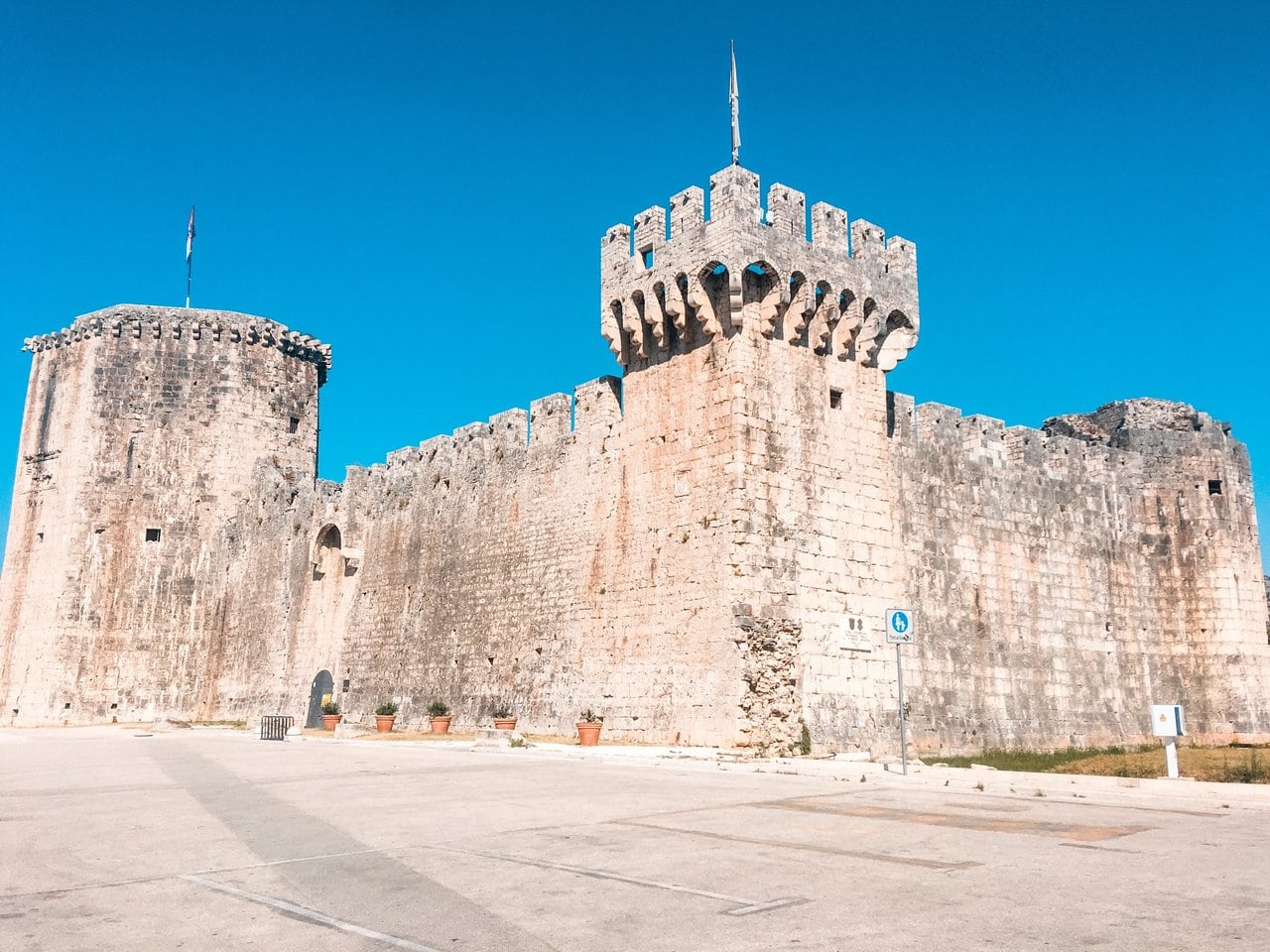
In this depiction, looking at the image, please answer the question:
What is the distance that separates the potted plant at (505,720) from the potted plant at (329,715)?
17.8 ft

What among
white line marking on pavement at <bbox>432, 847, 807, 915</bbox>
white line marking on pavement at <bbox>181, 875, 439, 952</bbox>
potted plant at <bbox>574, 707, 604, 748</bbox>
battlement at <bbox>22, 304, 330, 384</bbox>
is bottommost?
white line marking on pavement at <bbox>181, 875, 439, 952</bbox>

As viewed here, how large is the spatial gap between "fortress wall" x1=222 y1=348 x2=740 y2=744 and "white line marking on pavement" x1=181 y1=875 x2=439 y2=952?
11083mm

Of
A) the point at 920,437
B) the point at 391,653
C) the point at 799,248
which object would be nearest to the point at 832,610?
the point at 920,437

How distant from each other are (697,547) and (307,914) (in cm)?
1257

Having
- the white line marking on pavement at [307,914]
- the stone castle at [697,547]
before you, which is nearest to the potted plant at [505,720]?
the stone castle at [697,547]

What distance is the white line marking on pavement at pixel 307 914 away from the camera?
466 cm

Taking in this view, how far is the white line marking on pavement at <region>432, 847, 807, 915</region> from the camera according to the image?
5304mm

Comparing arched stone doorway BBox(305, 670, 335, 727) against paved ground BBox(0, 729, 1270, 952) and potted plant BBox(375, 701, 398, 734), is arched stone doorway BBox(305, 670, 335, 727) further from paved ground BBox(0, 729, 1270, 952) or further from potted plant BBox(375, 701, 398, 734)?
paved ground BBox(0, 729, 1270, 952)

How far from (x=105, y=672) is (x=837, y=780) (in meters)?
27.1

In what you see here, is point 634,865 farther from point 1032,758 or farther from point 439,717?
point 439,717

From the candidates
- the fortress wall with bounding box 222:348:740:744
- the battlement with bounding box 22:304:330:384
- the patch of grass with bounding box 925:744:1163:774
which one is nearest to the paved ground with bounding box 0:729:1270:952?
the patch of grass with bounding box 925:744:1163:774

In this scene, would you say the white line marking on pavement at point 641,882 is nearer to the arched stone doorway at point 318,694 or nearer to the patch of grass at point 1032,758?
the patch of grass at point 1032,758

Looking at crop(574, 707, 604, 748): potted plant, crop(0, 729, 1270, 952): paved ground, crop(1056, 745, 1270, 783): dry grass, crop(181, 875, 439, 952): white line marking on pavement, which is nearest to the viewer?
→ crop(181, 875, 439, 952): white line marking on pavement

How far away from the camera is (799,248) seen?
60.3 ft
